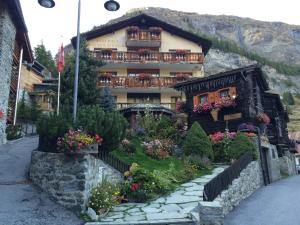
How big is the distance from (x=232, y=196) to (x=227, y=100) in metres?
11.1

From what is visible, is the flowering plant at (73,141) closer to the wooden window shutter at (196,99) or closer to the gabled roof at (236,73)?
the gabled roof at (236,73)

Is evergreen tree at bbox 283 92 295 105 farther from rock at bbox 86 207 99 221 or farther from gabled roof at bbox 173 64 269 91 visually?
rock at bbox 86 207 99 221

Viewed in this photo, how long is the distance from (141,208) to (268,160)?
13426 mm

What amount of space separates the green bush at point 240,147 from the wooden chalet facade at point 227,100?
3.73m

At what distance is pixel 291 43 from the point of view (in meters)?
116

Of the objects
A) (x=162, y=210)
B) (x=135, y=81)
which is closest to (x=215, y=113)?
(x=135, y=81)

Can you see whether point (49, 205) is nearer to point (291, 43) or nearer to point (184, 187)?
point (184, 187)

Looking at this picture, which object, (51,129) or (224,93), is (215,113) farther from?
(51,129)

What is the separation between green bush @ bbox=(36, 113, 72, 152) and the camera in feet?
30.8

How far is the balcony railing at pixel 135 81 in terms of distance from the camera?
28.8 metres

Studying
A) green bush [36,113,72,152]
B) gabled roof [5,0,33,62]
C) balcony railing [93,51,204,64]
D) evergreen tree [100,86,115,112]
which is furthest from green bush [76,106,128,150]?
balcony railing [93,51,204,64]

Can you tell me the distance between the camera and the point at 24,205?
27.6ft

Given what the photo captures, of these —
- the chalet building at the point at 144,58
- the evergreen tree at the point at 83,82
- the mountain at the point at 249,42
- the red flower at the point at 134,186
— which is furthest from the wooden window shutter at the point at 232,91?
the mountain at the point at 249,42

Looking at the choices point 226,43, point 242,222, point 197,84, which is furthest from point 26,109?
point 226,43
